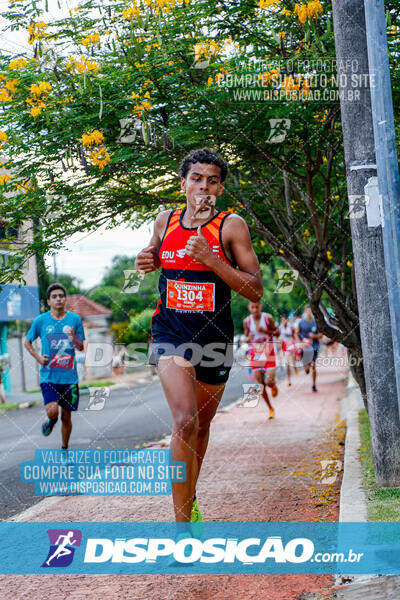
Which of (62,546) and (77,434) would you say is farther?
(77,434)

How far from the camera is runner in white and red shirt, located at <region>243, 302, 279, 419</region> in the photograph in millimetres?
11578

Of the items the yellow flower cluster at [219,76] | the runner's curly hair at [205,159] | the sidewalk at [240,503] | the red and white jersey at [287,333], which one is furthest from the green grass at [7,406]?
the runner's curly hair at [205,159]

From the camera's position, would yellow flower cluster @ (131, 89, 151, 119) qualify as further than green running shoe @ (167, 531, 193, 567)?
Yes

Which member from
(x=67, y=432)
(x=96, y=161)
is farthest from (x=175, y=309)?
(x=67, y=432)

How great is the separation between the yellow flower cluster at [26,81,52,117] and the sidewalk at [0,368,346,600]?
276cm

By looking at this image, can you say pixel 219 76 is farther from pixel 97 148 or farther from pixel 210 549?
pixel 210 549

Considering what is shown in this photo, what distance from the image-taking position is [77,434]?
10.5 metres

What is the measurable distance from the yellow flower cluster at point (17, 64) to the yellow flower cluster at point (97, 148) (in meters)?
0.71

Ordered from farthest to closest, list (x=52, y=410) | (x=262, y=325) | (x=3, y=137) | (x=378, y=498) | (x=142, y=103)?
1. (x=262, y=325)
2. (x=52, y=410)
3. (x=142, y=103)
4. (x=3, y=137)
5. (x=378, y=498)

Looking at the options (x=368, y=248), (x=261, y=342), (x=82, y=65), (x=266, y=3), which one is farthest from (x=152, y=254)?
(x=261, y=342)

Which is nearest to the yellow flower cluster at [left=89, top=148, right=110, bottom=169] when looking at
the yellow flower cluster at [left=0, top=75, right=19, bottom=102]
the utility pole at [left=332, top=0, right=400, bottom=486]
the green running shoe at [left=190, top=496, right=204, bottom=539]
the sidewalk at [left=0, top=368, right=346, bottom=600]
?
the yellow flower cluster at [left=0, top=75, right=19, bottom=102]

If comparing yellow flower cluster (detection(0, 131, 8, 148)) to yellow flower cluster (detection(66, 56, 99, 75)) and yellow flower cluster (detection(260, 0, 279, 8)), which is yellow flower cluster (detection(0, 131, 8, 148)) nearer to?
yellow flower cluster (detection(66, 56, 99, 75))

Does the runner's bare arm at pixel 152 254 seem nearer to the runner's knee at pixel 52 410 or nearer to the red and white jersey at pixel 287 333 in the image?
the runner's knee at pixel 52 410

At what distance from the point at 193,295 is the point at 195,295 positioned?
0.03 feet
